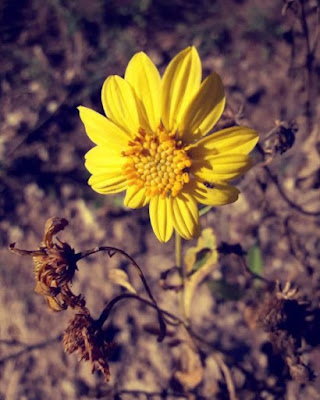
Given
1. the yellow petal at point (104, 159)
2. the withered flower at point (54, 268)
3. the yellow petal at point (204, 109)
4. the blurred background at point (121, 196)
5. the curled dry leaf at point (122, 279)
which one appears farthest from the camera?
the blurred background at point (121, 196)

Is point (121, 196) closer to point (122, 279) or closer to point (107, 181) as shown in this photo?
point (122, 279)

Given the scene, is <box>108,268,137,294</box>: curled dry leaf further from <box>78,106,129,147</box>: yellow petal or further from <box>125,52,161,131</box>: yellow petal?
<box>125,52,161,131</box>: yellow petal

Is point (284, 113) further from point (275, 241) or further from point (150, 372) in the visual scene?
point (150, 372)

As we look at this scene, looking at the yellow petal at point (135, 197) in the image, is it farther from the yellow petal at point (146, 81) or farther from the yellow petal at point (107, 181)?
the yellow petal at point (146, 81)

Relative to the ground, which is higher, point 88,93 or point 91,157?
point 88,93

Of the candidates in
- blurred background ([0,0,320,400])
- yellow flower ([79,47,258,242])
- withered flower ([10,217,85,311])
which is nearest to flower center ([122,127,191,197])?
yellow flower ([79,47,258,242])

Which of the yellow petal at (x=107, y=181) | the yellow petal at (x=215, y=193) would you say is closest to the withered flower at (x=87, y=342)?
the yellow petal at (x=107, y=181)

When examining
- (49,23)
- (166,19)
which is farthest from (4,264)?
(166,19)
